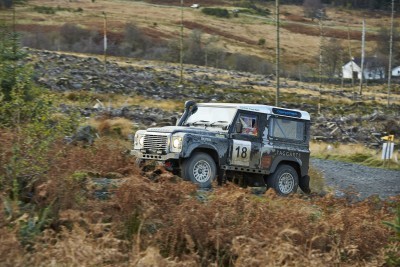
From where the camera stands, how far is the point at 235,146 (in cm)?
1441

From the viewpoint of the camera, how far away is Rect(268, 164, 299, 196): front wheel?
50.0 feet

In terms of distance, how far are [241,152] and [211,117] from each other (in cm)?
109

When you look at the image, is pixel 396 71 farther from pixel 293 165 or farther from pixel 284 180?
pixel 284 180

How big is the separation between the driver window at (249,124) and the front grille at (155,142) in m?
1.80

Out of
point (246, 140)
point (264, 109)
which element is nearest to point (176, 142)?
point (246, 140)

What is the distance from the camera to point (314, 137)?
3578 cm

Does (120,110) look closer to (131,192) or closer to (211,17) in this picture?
(131,192)

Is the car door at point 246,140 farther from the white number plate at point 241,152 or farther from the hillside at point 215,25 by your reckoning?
the hillside at point 215,25

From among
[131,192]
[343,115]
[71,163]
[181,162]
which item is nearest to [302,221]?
[131,192]

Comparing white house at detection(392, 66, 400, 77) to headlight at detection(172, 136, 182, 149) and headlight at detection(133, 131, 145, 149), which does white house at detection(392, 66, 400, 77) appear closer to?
headlight at detection(133, 131, 145, 149)

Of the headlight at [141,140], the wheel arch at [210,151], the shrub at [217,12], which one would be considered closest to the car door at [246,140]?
the wheel arch at [210,151]

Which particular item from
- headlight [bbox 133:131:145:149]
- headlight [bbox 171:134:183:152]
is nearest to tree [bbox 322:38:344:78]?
headlight [bbox 133:131:145:149]

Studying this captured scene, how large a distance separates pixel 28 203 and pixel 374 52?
4210 inches

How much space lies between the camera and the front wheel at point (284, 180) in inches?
600
